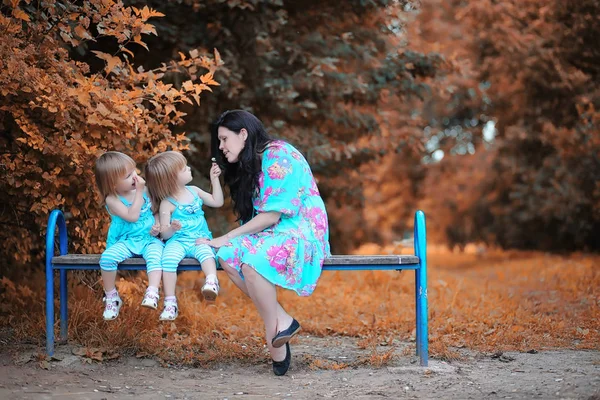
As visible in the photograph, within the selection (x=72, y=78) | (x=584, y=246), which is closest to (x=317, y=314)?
(x=72, y=78)

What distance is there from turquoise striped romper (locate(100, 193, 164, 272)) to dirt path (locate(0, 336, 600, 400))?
68 centimetres

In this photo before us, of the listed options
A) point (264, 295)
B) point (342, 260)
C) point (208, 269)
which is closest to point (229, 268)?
point (208, 269)

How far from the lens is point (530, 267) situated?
11.1 metres

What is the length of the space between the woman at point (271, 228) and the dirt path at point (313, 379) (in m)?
0.31

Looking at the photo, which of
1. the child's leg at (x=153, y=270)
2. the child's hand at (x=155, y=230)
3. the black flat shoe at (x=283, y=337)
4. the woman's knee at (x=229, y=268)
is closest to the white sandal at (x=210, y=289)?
the woman's knee at (x=229, y=268)

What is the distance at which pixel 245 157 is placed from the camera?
4605 mm

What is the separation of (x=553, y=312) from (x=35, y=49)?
4.89 m

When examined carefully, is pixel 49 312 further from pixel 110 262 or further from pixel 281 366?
pixel 281 366

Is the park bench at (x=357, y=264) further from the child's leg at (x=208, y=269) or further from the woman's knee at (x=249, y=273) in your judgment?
the woman's knee at (x=249, y=273)

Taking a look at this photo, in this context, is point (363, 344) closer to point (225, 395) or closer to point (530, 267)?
point (225, 395)

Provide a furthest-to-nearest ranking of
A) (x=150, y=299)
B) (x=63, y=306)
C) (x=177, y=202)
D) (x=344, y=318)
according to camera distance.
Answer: (x=344, y=318) < (x=63, y=306) < (x=177, y=202) < (x=150, y=299)

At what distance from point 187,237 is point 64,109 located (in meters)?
1.12

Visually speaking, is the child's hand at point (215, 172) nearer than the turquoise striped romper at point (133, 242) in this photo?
No

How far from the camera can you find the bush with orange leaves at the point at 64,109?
184 inches
